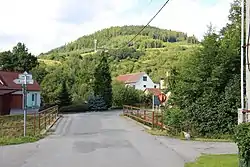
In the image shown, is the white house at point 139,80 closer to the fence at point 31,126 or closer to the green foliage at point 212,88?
the fence at point 31,126

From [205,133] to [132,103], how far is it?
120ft

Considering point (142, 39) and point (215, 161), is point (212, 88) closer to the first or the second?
point (215, 161)

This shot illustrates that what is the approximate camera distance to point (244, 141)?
8188 millimetres

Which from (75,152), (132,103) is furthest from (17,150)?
(132,103)

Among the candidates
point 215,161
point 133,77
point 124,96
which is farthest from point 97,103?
point 215,161

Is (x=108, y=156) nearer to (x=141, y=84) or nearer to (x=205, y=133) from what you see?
(x=205, y=133)

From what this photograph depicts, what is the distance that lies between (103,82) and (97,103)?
3835 mm

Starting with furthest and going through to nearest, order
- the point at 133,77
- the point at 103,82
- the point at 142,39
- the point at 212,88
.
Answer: the point at 133,77, the point at 142,39, the point at 103,82, the point at 212,88

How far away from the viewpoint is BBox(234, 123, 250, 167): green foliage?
320 inches

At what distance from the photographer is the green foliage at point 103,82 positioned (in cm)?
5216

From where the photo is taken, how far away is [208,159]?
11.2m

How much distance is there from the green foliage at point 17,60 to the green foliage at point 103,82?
535 inches

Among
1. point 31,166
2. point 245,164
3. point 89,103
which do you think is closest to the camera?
point 245,164

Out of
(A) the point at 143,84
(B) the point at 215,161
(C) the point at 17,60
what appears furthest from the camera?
(A) the point at 143,84
